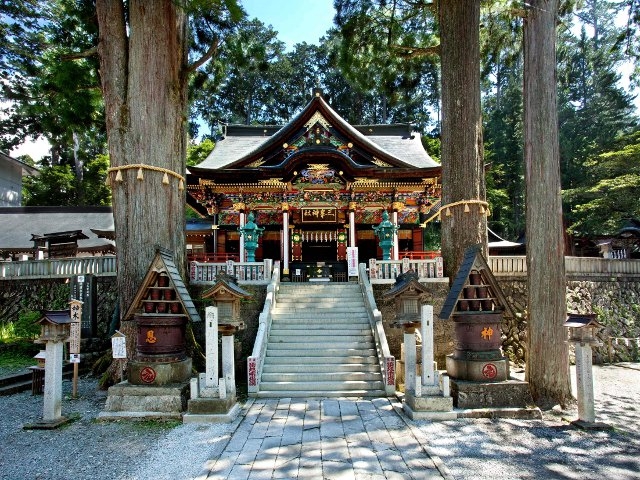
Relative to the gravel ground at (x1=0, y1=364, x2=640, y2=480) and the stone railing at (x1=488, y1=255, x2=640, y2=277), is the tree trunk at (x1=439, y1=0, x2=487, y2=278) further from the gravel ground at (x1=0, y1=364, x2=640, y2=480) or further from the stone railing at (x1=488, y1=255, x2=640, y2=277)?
the gravel ground at (x1=0, y1=364, x2=640, y2=480)

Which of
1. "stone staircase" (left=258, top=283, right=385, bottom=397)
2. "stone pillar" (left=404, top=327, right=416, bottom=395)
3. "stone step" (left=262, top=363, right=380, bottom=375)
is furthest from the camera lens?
"stone step" (left=262, top=363, right=380, bottom=375)

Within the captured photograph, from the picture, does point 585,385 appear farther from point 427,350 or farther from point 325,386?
point 325,386

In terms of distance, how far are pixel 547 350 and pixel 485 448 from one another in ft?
9.30

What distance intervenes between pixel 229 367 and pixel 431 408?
3.23 meters

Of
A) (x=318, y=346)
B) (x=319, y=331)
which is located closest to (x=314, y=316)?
(x=319, y=331)

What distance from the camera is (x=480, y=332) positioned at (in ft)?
22.6

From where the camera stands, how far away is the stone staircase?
7766 millimetres

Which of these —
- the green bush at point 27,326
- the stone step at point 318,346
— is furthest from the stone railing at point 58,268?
the stone step at point 318,346

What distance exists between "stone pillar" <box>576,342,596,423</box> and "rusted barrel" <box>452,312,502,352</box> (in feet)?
3.84

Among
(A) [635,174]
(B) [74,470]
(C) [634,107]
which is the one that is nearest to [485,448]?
(B) [74,470]

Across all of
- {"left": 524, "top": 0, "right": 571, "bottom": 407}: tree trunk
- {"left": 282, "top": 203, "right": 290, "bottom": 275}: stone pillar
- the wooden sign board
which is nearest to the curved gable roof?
{"left": 282, "top": 203, "right": 290, "bottom": 275}: stone pillar

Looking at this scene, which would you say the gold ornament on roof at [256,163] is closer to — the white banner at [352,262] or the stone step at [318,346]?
the white banner at [352,262]

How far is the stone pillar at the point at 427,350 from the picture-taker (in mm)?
6457

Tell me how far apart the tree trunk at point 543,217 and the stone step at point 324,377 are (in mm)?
2844
